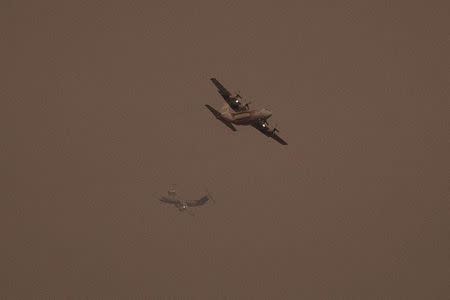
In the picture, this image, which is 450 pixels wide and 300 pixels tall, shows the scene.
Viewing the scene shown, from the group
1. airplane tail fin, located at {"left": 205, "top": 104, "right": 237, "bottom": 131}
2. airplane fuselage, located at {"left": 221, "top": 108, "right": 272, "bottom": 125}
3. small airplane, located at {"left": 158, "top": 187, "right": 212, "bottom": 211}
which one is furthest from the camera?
small airplane, located at {"left": 158, "top": 187, "right": 212, "bottom": 211}

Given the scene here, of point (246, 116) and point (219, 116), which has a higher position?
point (219, 116)

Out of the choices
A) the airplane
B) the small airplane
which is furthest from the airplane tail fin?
the small airplane

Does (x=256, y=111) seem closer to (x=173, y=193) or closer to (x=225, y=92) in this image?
A: (x=225, y=92)

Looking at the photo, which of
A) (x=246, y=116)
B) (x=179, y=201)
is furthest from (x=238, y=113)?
(x=179, y=201)

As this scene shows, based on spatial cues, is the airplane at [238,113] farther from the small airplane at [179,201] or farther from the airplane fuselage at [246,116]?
the small airplane at [179,201]

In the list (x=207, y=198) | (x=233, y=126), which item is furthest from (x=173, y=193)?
(x=233, y=126)

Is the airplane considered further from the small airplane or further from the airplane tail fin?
the small airplane

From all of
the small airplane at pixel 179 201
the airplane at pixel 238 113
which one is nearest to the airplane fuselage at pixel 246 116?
the airplane at pixel 238 113

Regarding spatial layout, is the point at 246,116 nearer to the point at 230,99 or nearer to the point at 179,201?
the point at 230,99

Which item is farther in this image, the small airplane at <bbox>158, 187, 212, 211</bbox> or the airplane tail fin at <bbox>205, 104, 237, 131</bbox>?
the small airplane at <bbox>158, 187, 212, 211</bbox>

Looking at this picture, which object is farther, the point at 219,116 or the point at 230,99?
the point at 219,116

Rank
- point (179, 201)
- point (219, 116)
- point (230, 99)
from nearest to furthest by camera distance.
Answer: point (230, 99) → point (219, 116) → point (179, 201)

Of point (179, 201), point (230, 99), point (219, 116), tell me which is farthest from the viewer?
point (179, 201)
